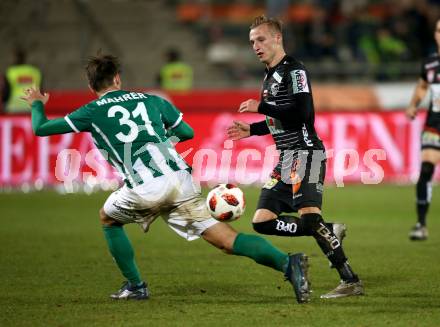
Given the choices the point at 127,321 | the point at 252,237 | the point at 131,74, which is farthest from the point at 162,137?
the point at 131,74

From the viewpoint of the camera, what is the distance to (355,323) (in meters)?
6.53

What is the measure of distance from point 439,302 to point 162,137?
252 cm

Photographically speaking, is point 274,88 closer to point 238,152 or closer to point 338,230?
point 338,230

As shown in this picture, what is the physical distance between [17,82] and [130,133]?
12697 millimetres

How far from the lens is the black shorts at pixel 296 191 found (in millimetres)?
7633

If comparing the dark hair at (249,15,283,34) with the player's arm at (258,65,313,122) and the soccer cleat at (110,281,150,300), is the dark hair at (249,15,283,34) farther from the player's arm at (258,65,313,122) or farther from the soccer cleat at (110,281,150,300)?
the soccer cleat at (110,281,150,300)

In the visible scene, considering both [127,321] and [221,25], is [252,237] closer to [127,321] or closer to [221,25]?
[127,321]

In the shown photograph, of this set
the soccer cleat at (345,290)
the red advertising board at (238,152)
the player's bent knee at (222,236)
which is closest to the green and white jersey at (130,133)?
the player's bent knee at (222,236)

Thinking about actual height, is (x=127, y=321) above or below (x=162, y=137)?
below

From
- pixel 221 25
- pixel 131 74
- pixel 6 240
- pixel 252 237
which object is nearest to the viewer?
pixel 252 237

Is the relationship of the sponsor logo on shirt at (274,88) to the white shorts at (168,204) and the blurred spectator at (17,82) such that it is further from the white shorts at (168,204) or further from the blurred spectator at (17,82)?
the blurred spectator at (17,82)

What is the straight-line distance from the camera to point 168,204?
7.38 metres

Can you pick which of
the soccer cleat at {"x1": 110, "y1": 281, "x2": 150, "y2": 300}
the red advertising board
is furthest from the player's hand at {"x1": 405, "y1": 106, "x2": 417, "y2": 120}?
the red advertising board

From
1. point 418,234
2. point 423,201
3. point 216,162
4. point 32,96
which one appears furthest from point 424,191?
point 216,162
